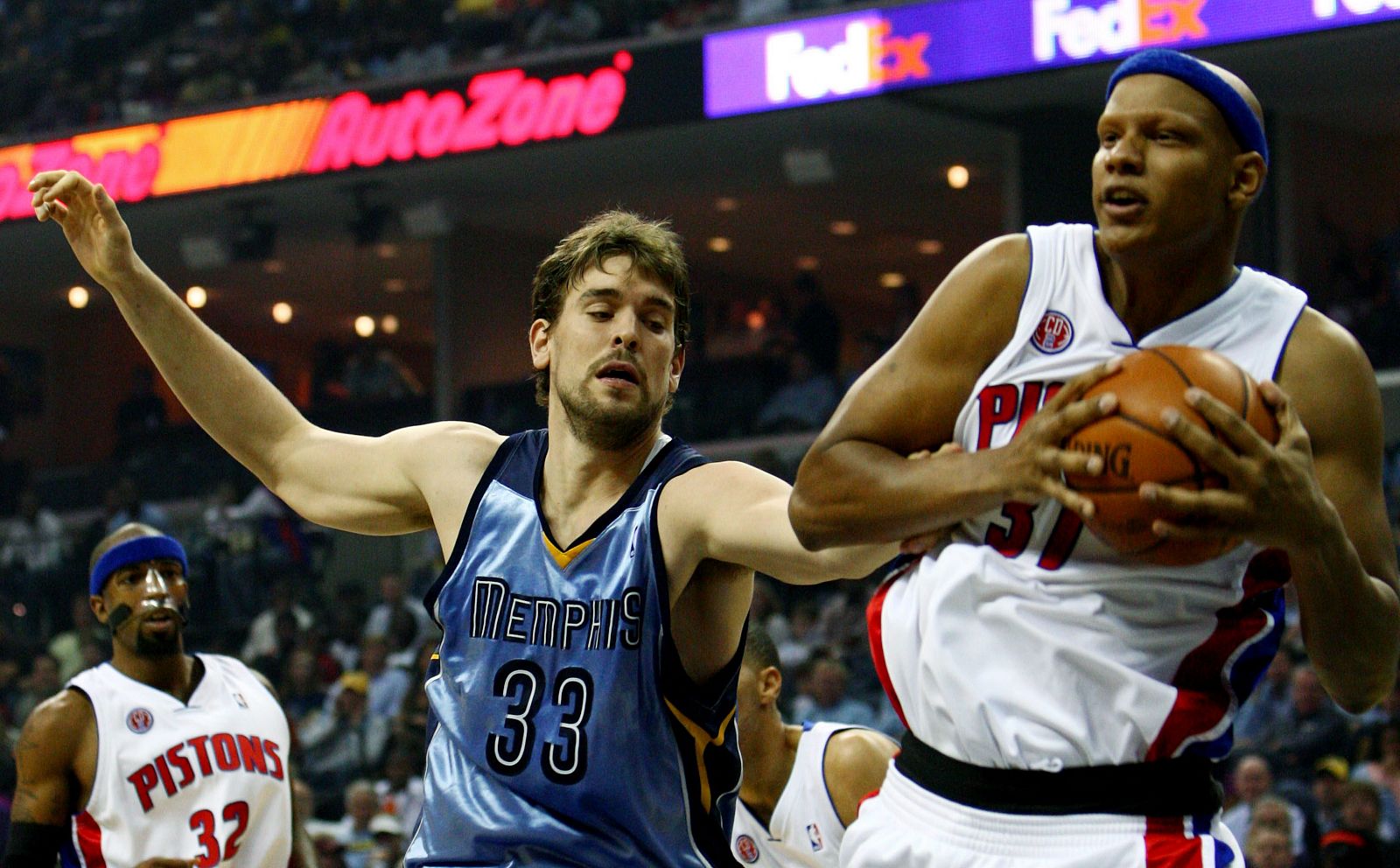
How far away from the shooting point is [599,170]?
19125 mm

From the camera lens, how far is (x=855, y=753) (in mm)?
→ 5438

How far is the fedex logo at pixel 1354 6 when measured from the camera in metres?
12.3

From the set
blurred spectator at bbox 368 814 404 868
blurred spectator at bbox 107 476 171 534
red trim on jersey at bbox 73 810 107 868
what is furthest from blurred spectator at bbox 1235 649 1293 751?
blurred spectator at bbox 107 476 171 534

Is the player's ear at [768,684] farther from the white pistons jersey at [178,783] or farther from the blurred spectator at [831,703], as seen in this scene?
the blurred spectator at [831,703]

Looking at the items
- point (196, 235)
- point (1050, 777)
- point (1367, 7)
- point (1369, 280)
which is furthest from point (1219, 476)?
point (196, 235)

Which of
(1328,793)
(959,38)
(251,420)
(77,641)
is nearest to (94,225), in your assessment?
(251,420)

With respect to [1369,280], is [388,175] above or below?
above

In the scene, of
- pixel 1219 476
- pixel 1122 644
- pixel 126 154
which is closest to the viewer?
pixel 1219 476

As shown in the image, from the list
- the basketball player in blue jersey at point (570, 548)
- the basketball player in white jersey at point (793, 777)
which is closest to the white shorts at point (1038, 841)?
the basketball player in blue jersey at point (570, 548)

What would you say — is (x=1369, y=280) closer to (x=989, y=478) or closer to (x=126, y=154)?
(x=126, y=154)

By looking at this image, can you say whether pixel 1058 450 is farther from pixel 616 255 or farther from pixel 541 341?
pixel 541 341

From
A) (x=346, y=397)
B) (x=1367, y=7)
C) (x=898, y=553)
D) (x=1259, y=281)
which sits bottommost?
(x=898, y=553)

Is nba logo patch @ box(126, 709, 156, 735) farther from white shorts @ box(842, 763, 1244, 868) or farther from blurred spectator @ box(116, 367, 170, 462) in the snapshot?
blurred spectator @ box(116, 367, 170, 462)

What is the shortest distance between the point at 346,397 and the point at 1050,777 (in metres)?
19.0
